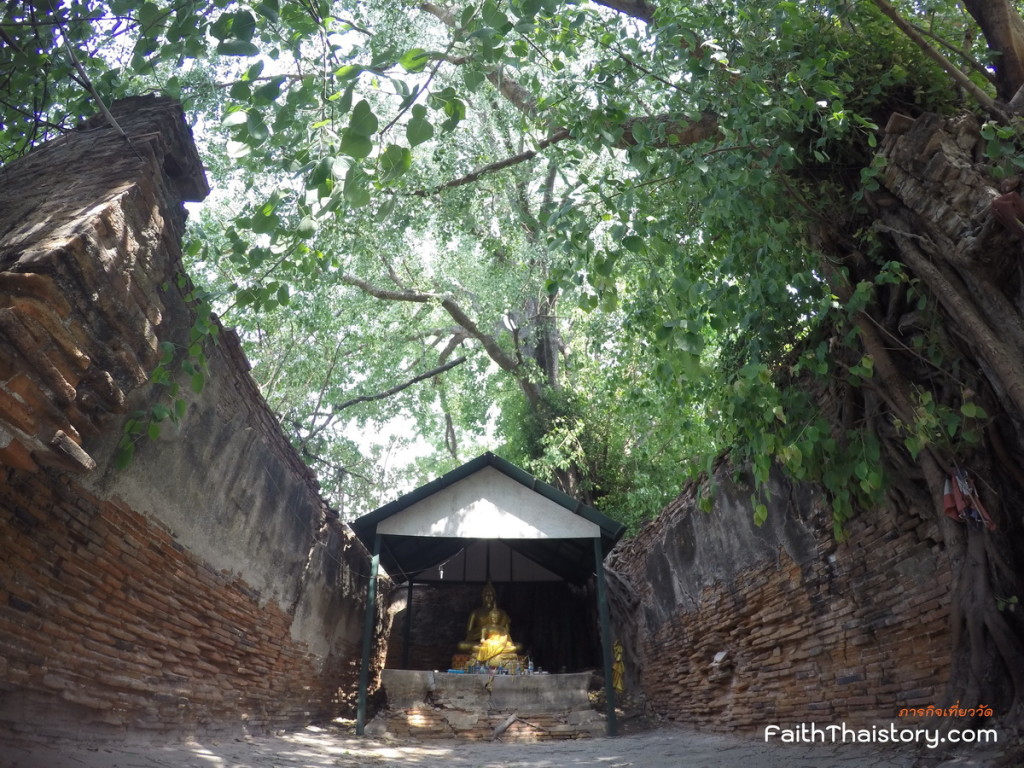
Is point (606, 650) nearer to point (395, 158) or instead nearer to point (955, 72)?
point (955, 72)

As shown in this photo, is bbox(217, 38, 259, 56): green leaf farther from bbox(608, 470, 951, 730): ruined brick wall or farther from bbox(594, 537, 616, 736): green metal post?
bbox(594, 537, 616, 736): green metal post

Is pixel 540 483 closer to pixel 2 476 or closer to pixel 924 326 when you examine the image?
pixel 924 326

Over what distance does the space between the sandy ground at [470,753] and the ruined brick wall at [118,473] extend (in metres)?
0.19

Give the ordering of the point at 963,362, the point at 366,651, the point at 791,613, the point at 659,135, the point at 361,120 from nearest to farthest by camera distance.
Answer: the point at 361,120 → the point at 963,362 → the point at 659,135 → the point at 791,613 → the point at 366,651

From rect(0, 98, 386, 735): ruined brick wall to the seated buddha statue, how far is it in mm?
3929

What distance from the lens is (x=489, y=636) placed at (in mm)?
9727

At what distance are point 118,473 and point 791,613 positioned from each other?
174 inches

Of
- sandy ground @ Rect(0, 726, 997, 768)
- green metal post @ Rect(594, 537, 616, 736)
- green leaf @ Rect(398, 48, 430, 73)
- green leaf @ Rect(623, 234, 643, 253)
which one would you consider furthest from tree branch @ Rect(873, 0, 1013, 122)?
green metal post @ Rect(594, 537, 616, 736)

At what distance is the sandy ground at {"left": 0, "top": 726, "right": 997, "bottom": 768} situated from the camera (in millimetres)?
3207

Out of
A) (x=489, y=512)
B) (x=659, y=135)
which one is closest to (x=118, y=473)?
(x=659, y=135)

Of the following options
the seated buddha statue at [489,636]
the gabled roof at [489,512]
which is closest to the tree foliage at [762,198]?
the gabled roof at [489,512]

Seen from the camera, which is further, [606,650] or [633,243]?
[606,650]

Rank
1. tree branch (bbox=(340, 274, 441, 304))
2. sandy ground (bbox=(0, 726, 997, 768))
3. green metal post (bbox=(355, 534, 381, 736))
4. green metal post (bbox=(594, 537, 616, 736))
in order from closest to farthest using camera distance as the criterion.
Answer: sandy ground (bbox=(0, 726, 997, 768))
green metal post (bbox=(355, 534, 381, 736))
green metal post (bbox=(594, 537, 616, 736))
tree branch (bbox=(340, 274, 441, 304))

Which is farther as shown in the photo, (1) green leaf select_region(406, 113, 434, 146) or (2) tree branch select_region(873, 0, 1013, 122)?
(2) tree branch select_region(873, 0, 1013, 122)
